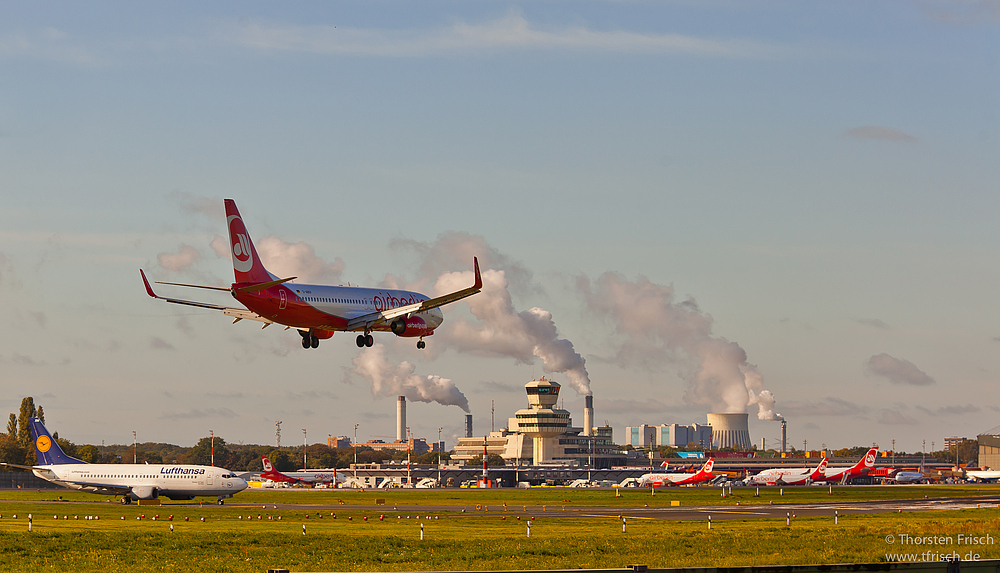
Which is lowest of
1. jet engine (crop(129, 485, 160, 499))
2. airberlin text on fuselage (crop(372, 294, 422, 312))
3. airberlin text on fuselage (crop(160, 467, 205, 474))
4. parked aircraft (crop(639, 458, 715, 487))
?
parked aircraft (crop(639, 458, 715, 487))

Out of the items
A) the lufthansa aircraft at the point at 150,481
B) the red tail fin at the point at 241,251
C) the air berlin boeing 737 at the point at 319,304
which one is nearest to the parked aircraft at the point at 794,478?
the lufthansa aircraft at the point at 150,481

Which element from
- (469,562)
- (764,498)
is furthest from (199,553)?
(764,498)

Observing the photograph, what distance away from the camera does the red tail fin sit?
6391 cm

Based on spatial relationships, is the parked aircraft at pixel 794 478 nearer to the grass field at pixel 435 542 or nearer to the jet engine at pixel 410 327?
the grass field at pixel 435 542

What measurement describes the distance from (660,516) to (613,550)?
121ft

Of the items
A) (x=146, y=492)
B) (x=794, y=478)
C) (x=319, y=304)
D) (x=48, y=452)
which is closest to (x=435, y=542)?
(x=319, y=304)

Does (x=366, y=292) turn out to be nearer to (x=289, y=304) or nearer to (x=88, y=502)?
(x=289, y=304)

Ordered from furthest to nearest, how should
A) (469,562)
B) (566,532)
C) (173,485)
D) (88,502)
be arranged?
1. (88,502)
2. (173,485)
3. (566,532)
4. (469,562)

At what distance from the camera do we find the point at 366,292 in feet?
234

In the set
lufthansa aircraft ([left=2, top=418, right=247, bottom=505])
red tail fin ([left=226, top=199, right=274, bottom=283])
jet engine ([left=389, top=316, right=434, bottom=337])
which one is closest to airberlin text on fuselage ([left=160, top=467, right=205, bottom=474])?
lufthansa aircraft ([left=2, top=418, right=247, bottom=505])

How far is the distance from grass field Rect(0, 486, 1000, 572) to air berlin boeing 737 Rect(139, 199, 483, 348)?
12.8 meters

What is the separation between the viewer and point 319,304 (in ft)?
221

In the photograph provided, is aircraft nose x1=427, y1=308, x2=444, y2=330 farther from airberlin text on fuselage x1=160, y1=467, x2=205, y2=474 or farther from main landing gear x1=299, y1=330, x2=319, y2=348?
airberlin text on fuselage x1=160, y1=467, x2=205, y2=474

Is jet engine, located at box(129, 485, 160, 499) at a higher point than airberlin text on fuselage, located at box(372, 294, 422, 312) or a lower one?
lower
